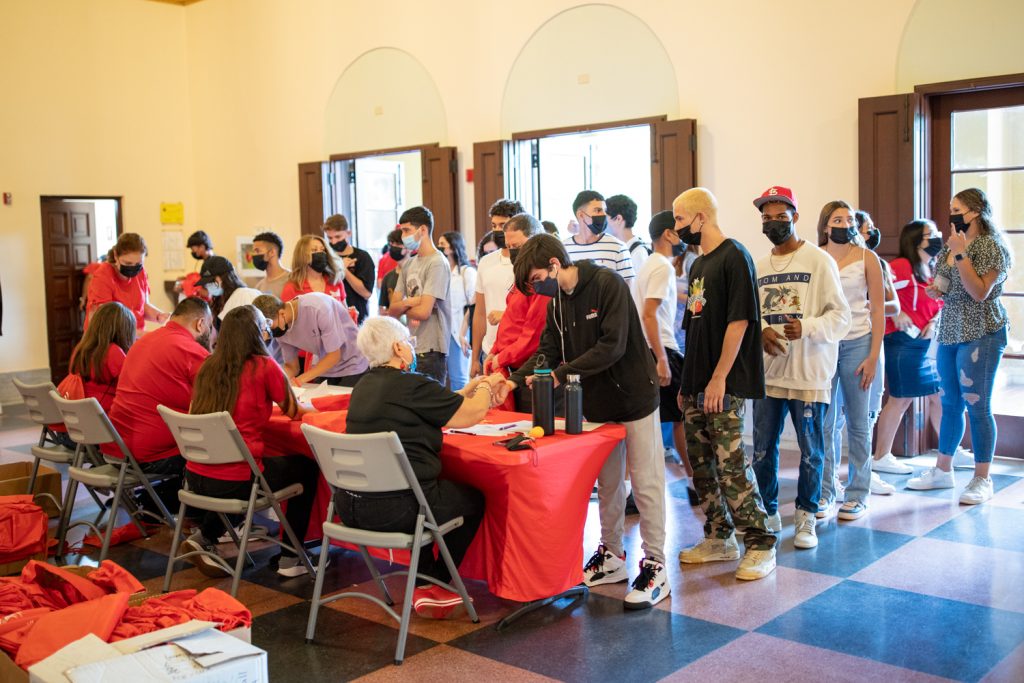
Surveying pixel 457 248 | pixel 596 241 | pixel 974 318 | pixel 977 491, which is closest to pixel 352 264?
pixel 457 248

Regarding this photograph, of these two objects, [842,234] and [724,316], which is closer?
[724,316]

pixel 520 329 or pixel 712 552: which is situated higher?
pixel 520 329

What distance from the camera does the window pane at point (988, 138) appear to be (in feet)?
19.5

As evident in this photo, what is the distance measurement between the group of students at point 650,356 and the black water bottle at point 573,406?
82 millimetres

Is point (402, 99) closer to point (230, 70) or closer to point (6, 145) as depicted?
point (230, 70)

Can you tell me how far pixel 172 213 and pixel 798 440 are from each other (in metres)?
8.62

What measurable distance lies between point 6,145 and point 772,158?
7.53 m

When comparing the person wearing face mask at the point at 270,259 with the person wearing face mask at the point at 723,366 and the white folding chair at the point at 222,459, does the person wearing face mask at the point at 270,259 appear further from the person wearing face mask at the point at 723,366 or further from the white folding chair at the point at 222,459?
the person wearing face mask at the point at 723,366

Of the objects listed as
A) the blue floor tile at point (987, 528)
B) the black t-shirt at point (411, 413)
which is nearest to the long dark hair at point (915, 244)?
the blue floor tile at point (987, 528)

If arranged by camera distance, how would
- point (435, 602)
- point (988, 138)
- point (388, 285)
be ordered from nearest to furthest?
point (435, 602) < point (988, 138) < point (388, 285)

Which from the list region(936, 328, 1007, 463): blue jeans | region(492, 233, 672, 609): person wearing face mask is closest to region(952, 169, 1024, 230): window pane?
region(936, 328, 1007, 463): blue jeans

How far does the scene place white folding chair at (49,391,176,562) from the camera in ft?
14.7

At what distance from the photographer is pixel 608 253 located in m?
5.12

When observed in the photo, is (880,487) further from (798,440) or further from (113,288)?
→ (113,288)
